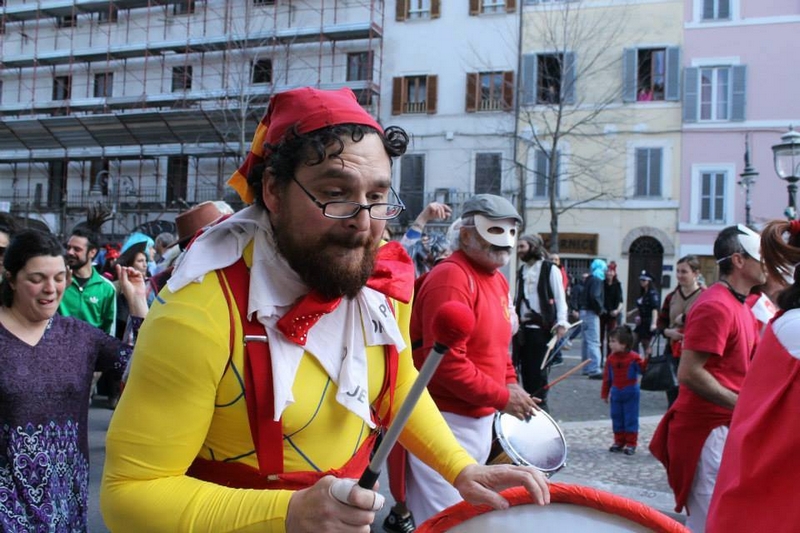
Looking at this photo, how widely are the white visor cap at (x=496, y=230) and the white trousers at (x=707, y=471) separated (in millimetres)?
1458

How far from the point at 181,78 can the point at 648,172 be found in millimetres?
18077

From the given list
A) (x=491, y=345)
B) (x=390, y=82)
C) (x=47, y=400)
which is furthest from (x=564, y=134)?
(x=47, y=400)

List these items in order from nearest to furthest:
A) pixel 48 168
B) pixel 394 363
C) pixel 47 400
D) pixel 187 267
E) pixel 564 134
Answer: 1. pixel 187 267
2. pixel 394 363
3. pixel 47 400
4. pixel 564 134
5. pixel 48 168

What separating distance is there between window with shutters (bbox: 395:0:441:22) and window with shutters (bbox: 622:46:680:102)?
6.93 meters

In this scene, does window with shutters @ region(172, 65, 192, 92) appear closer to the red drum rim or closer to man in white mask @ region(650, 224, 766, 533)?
man in white mask @ region(650, 224, 766, 533)

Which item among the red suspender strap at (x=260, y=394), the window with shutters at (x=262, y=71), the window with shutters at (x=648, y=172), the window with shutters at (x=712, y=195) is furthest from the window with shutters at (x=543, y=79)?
the red suspender strap at (x=260, y=394)

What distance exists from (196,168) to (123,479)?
28779mm

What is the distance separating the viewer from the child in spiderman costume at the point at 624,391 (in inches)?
271

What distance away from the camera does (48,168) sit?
31766 mm

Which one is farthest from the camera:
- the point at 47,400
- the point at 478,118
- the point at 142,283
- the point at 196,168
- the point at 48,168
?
the point at 48,168

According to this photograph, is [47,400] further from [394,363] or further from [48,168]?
[48,168]

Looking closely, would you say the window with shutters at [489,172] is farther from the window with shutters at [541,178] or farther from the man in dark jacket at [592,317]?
the man in dark jacket at [592,317]

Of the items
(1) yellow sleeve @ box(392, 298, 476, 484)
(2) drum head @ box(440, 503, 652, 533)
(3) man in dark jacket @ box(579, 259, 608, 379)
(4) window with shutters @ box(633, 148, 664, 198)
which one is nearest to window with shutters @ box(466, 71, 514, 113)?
(4) window with shutters @ box(633, 148, 664, 198)

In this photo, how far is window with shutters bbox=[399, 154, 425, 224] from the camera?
25750 millimetres
